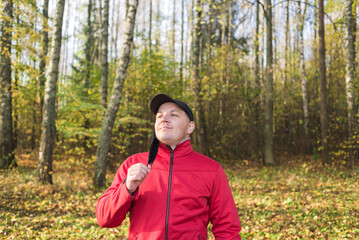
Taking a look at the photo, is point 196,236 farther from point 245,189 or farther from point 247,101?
point 247,101

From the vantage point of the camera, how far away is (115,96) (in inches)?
328

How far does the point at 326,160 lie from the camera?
461 inches

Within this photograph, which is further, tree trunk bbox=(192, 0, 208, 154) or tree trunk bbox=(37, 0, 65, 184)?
tree trunk bbox=(192, 0, 208, 154)

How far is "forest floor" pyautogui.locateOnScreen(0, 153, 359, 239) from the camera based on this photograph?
516 centimetres

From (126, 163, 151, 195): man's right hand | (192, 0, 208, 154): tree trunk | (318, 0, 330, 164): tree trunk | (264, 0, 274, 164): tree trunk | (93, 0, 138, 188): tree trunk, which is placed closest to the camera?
(126, 163, 151, 195): man's right hand

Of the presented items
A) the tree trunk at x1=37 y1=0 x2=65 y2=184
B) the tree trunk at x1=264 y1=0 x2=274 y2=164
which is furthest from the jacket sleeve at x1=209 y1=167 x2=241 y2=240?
the tree trunk at x1=264 y1=0 x2=274 y2=164

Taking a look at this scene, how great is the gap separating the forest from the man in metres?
3.57

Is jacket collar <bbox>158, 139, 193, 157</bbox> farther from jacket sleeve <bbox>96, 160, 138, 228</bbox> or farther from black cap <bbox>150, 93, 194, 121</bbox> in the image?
jacket sleeve <bbox>96, 160, 138, 228</bbox>

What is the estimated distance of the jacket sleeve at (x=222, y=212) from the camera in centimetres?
191

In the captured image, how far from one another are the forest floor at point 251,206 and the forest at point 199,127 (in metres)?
0.03

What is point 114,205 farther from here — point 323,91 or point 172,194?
point 323,91

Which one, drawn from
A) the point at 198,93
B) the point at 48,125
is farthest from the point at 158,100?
the point at 198,93

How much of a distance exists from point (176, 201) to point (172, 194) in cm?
5

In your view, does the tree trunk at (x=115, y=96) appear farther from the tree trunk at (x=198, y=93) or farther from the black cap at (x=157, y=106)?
the black cap at (x=157, y=106)
